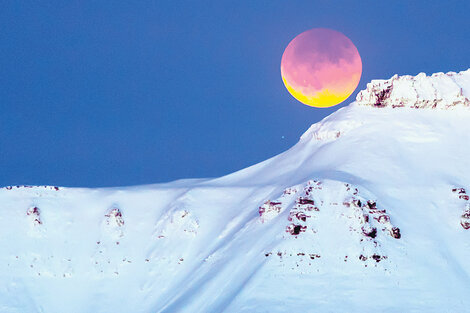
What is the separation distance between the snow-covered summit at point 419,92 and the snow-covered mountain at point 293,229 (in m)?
0.17

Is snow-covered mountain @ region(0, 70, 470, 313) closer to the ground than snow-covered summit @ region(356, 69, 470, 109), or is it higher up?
closer to the ground

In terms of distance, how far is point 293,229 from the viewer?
70062 millimetres

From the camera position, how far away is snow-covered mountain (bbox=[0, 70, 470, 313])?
2494 inches

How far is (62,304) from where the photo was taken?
80.8 metres

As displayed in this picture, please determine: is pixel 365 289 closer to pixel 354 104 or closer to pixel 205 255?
pixel 205 255

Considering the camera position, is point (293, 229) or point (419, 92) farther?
point (419, 92)

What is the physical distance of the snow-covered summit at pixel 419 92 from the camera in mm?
94250

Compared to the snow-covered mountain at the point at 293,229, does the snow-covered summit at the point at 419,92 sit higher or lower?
higher

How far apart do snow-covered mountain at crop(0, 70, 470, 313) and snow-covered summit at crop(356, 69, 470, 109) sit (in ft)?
0.57

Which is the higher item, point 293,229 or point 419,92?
point 419,92

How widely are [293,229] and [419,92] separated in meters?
33.9

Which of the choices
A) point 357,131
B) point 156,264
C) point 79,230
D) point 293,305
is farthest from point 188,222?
point 293,305

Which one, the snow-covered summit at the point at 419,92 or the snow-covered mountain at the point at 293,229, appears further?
the snow-covered summit at the point at 419,92

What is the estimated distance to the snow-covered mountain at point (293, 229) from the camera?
63.3m
